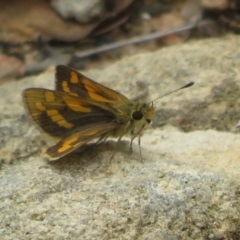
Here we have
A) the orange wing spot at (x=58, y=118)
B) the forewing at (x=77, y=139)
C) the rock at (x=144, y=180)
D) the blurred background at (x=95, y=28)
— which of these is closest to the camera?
the rock at (x=144, y=180)

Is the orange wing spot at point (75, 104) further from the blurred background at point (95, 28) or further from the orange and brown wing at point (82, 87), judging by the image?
the blurred background at point (95, 28)

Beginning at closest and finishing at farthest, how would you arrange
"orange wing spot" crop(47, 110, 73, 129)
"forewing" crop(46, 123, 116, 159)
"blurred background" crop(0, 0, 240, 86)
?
"forewing" crop(46, 123, 116, 159), "orange wing spot" crop(47, 110, 73, 129), "blurred background" crop(0, 0, 240, 86)

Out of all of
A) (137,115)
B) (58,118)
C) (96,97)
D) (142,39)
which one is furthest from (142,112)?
(142,39)

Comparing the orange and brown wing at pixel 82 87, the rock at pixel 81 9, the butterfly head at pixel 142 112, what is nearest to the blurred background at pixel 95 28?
the rock at pixel 81 9

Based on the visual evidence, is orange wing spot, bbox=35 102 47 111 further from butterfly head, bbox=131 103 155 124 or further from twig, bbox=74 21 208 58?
twig, bbox=74 21 208 58

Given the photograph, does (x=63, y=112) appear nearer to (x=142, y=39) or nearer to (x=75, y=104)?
(x=75, y=104)

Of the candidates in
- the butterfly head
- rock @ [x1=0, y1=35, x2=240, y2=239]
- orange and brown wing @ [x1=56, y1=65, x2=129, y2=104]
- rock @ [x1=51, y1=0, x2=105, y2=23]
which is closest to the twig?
rock @ [x1=51, y1=0, x2=105, y2=23]
